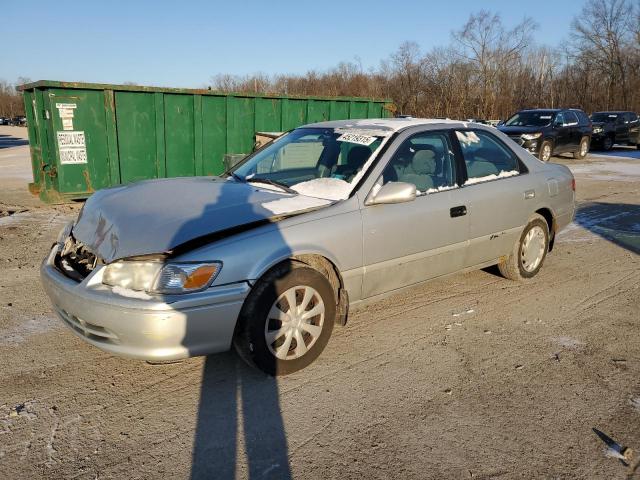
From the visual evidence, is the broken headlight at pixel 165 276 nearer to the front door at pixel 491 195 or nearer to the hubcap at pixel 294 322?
the hubcap at pixel 294 322

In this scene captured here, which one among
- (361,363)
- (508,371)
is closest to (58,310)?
(361,363)

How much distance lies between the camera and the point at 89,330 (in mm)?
3074

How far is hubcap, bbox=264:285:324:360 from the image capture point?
3223 mm

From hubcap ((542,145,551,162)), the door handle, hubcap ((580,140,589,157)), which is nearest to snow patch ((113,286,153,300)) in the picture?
the door handle

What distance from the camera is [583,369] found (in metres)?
3.53

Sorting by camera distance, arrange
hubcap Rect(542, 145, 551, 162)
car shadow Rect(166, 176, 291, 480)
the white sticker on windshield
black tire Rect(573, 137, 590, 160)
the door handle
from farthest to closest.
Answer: black tire Rect(573, 137, 590, 160)
hubcap Rect(542, 145, 551, 162)
the door handle
the white sticker on windshield
car shadow Rect(166, 176, 291, 480)

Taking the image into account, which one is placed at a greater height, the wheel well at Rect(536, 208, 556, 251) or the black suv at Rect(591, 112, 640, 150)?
the black suv at Rect(591, 112, 640, 150)

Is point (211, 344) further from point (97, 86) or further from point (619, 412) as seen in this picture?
point (97, 86)

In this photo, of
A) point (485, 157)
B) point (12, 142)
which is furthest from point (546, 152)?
point (12, 142)

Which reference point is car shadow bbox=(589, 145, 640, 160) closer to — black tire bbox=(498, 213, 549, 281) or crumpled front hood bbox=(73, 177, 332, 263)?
black tire bbox=(498, 213, 549, 281)

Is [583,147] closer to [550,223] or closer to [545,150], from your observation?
[545,150]

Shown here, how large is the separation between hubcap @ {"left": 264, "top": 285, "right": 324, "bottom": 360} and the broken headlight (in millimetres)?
480

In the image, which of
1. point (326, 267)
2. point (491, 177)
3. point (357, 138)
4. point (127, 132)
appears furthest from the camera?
point (127, 132)

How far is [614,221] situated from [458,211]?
5364mm
